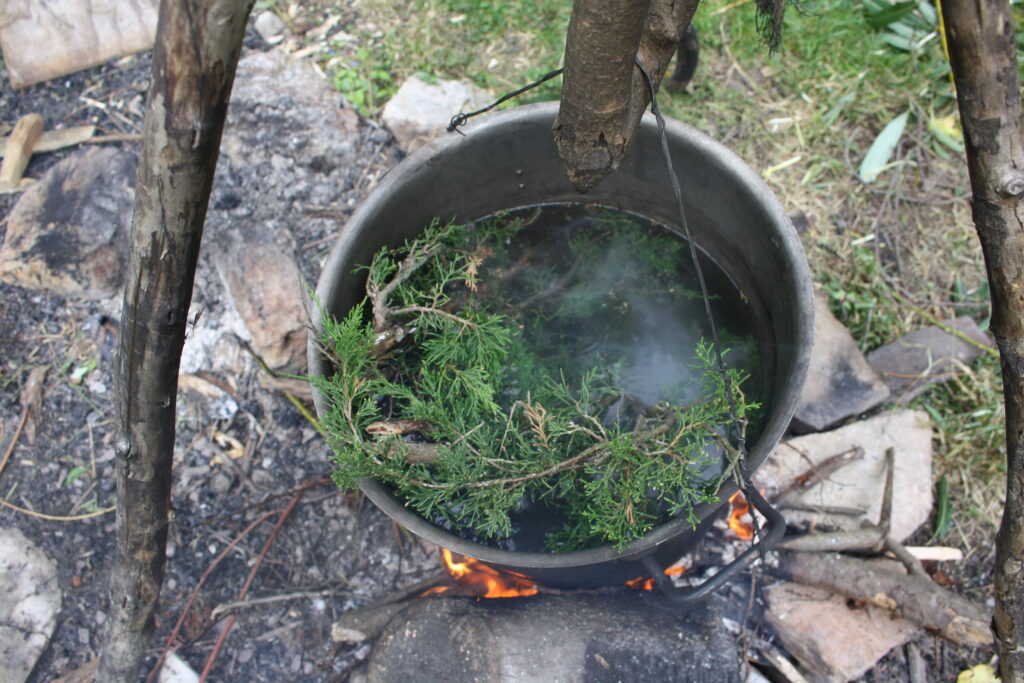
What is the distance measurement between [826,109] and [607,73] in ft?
7.47

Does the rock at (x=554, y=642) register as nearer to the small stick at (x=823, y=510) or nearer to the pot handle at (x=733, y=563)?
the pot handle at (x=733, y=563)

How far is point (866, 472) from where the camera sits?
2477mm

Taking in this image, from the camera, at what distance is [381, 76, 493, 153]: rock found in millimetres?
3023

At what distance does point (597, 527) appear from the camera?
1572mm

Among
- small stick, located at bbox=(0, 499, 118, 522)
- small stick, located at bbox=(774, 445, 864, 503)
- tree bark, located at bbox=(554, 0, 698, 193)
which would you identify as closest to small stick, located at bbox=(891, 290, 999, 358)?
small stick, located at bbox=(774, 445, 864, 503)

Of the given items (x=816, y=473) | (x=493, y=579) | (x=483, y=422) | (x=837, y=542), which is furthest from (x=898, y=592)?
(x=483, y=422)


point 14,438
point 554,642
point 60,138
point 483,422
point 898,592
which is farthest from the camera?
point 60,138

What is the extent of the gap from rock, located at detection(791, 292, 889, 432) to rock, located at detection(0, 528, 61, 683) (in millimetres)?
2594

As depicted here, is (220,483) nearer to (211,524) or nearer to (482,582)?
(211,524)

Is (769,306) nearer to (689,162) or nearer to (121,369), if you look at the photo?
(689,162)

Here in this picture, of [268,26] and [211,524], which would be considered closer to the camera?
[211,524]

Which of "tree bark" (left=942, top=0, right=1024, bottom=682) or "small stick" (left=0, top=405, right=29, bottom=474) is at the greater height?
"tree bark" (left=942, top=0, right=1024, bottom=682)

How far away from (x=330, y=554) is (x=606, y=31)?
189cm

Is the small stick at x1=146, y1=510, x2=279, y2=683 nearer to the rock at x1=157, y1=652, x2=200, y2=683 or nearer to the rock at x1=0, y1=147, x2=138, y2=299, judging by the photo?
the rock at x1=157, y1=652, x2=200, y2=683
